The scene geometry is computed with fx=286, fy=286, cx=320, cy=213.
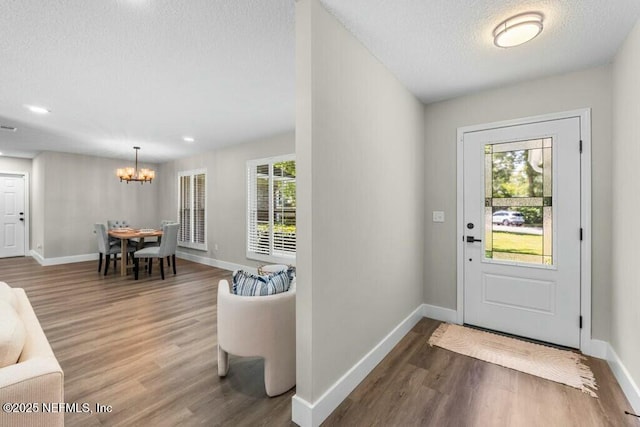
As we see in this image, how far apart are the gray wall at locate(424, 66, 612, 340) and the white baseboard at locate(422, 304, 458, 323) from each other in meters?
0.06

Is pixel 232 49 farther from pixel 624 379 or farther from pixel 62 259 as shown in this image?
pixel 62 259

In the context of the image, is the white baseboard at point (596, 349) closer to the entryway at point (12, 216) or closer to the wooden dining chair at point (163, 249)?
the wooden dining chair at point (163, 249)

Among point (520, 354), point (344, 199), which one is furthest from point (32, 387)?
point (520, 354)

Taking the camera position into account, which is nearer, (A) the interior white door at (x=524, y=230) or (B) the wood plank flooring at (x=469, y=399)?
(B) the wood plank flooring at (x=469, y=399)

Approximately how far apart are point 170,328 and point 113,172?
576 centimetres

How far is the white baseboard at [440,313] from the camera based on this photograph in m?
3.07

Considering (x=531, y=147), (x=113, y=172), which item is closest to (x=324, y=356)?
Result: (x=531, y=147)

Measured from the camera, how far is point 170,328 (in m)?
2.94

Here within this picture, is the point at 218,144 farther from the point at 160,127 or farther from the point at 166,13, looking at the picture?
the point at 166,13

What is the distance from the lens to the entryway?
672 cm

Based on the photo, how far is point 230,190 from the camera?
5.71 m

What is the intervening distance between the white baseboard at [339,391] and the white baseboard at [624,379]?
1.51 metres

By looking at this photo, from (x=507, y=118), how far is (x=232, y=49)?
8.43ft

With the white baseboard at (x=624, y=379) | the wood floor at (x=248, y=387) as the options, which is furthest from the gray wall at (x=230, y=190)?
the white baseboard at (x=624, y=379)
